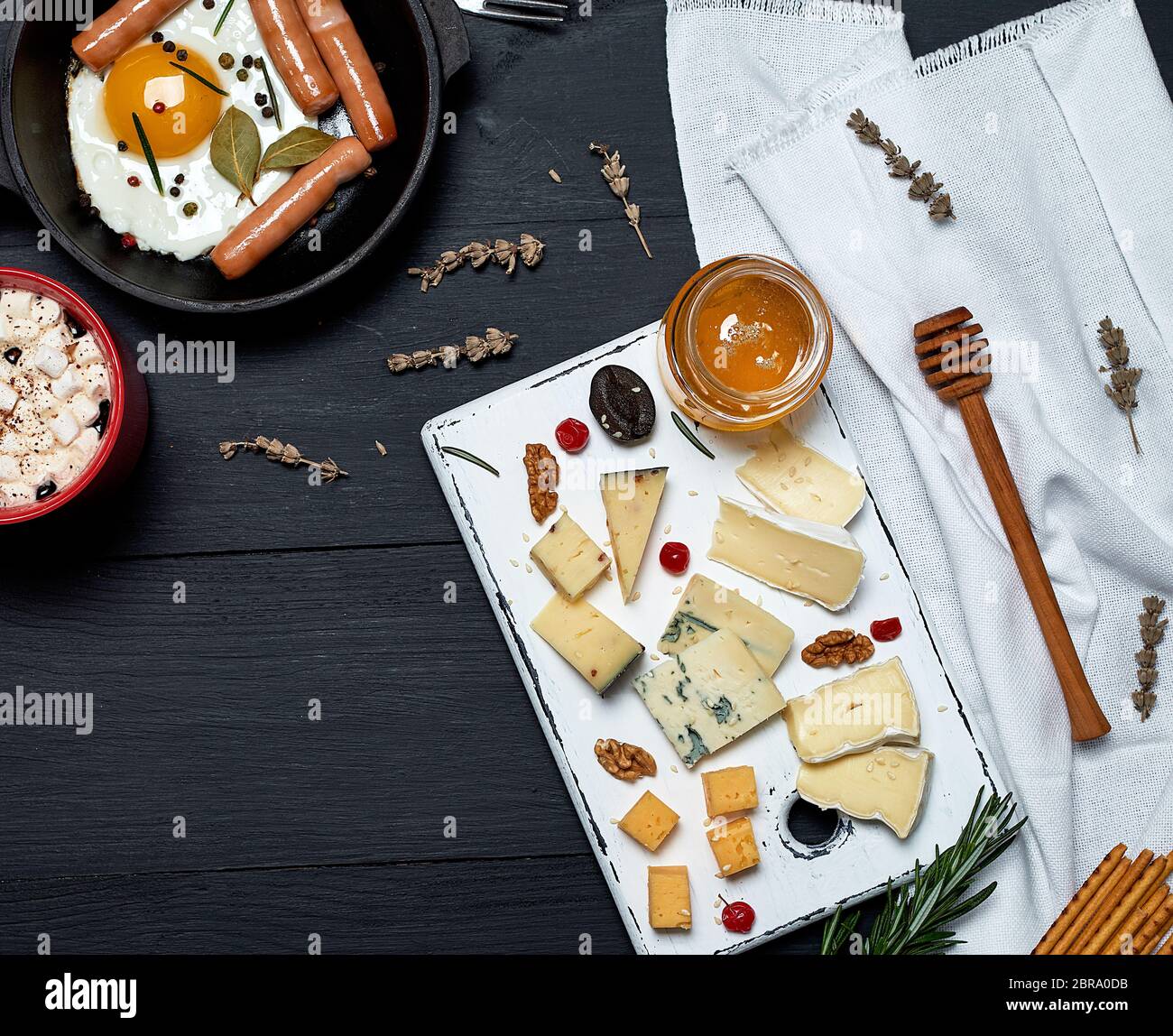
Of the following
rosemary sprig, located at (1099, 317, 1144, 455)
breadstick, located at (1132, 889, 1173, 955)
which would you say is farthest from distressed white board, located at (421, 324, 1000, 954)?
rosemary sprig, located at (1099, 317, 1144, 455)

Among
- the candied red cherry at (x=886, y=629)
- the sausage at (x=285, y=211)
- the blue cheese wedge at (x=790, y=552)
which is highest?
the sausage at (x=285, y=211)

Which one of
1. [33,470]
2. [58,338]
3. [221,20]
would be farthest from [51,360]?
[221,20]

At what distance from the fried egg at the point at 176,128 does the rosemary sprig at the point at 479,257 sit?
0.81 ft

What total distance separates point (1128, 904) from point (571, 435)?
101 cm

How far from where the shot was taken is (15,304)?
1399 millimetres

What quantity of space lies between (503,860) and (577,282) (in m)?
0.87

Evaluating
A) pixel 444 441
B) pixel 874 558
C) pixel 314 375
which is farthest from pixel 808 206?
pixel 314 375

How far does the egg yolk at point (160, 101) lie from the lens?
1444 millimetres

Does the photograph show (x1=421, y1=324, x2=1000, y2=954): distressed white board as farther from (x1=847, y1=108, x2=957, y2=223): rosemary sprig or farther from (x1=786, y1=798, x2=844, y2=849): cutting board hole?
(x1=847, y1=108, x2=957, y2=223): rosemary sprig

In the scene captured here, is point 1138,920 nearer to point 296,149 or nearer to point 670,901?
point 670,901

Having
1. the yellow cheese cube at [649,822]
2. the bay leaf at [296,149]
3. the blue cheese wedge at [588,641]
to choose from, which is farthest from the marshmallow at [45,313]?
the yellow cheese cube at [649,822]

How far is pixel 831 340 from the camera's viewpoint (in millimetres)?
1396

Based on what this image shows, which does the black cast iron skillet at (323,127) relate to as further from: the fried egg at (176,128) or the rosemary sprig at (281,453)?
the rosemary sprig at (281,453)

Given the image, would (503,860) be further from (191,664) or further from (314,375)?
(314,375)
